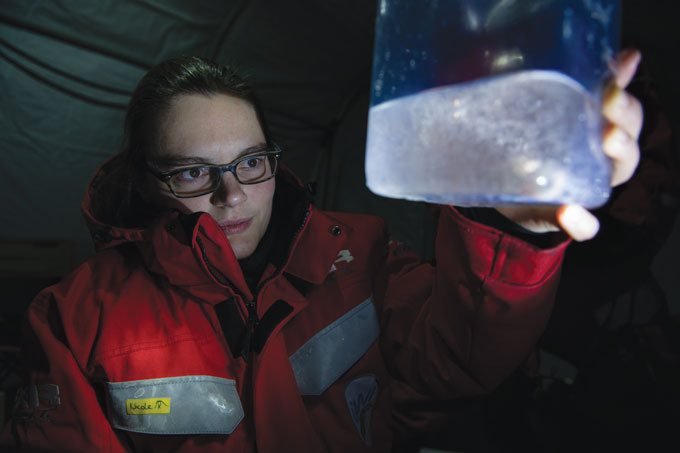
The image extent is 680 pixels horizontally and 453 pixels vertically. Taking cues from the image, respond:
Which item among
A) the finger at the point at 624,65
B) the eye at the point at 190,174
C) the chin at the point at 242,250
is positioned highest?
the finger at the point at 624,65

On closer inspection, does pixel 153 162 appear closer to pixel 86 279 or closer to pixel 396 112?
pixel 86 279

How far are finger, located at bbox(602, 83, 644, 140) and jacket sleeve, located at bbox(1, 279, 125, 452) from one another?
1.11 metres

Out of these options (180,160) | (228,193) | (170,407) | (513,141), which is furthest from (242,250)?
(513,141)

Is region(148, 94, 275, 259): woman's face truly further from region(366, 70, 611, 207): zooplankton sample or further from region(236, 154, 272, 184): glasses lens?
region(366, 70, 611, 207): zooplankton sample

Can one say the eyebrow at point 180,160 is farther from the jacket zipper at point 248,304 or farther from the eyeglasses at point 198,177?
the jacket zipper at point 248,304

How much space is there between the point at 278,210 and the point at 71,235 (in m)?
1.51

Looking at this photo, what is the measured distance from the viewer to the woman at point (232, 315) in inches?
36.2

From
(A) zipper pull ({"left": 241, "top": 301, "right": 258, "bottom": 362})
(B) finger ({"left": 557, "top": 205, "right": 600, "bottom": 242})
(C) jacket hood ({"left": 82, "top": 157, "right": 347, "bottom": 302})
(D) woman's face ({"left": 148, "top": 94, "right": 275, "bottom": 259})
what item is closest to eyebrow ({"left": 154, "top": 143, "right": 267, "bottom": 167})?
(D) woman's face ({"left": 148, "top": 94, "right": 275, "bottom": 259})

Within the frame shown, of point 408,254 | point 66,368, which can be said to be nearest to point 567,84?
point 408,254

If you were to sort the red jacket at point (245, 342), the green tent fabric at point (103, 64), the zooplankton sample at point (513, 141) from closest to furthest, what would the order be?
1. the zooplankton sample at point (513, 141)
2. the red jacket at point (245, 342)
3. the green tent fabric at point (103, 64)

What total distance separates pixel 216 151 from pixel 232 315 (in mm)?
417

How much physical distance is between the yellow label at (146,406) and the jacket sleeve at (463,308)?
0.61m

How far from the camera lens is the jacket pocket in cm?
92

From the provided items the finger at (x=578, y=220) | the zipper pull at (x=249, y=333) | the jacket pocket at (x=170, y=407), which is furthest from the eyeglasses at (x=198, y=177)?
the finger at (x=578, y=220)
